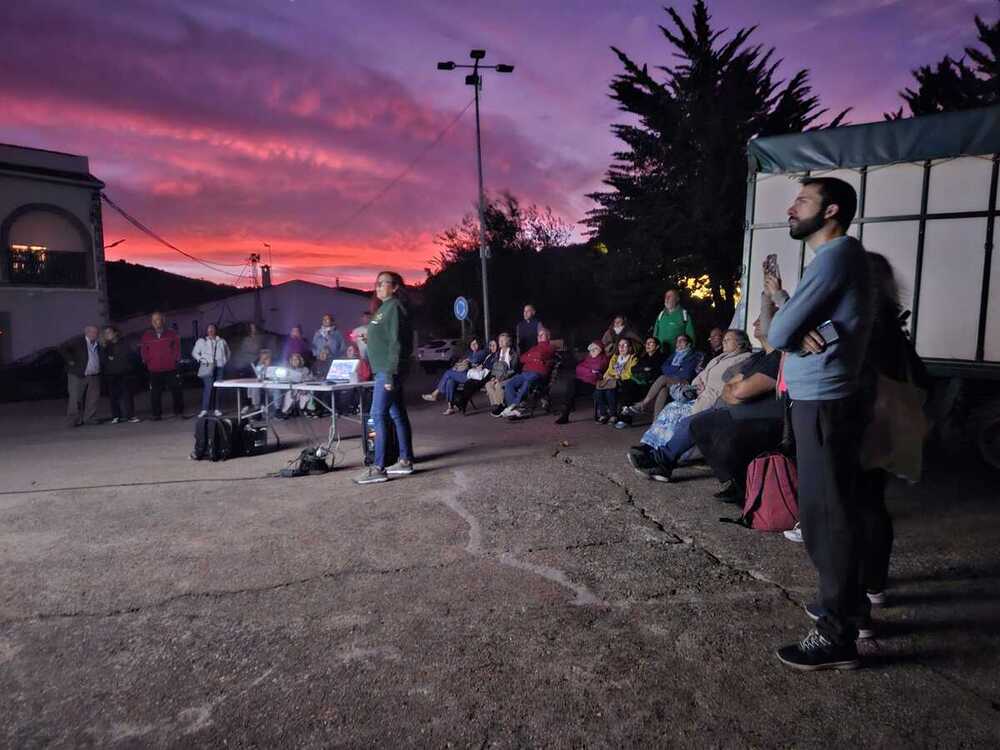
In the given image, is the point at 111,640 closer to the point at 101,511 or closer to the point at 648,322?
the point at 101,511

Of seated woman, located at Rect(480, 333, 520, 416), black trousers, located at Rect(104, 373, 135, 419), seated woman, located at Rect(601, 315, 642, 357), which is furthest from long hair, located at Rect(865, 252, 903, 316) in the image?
black trousers, located at Rect(104, 373, 135, 419)

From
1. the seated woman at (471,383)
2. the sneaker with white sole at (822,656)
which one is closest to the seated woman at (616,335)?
the seated woman at (471,383)

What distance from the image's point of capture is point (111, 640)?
2.98m

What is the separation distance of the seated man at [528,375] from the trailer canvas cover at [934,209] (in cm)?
457

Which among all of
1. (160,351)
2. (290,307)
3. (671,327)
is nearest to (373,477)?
(671,327)

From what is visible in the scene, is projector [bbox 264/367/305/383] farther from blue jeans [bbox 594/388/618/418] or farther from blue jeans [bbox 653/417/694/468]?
blue jeans [bbox 653/417/694/468]

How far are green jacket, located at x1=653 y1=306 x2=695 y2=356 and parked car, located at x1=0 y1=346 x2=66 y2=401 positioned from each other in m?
13.7

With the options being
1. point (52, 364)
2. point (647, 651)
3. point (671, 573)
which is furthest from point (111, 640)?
point (52, 364)

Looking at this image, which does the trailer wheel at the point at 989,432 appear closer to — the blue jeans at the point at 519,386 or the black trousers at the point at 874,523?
the black trousers at the point at 874,523

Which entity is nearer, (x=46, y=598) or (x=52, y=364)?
(x=46, y=598)

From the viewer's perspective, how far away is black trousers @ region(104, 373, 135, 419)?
10.9m

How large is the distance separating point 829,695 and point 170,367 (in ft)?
37.1

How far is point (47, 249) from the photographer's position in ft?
81.5

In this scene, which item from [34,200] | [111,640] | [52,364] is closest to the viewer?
[111,640]
